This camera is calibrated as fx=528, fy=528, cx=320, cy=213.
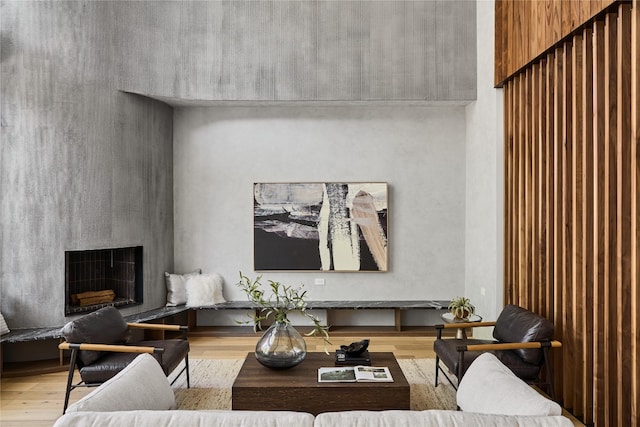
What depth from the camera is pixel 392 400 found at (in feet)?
11.2

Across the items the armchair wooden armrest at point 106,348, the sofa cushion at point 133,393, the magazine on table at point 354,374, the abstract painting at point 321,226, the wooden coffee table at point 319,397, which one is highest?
the abstract painting at point 321,226

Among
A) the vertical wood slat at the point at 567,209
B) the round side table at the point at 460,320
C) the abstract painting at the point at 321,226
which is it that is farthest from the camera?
the abstract painting at the point at 321,226

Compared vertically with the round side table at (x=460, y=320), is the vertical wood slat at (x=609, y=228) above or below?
above

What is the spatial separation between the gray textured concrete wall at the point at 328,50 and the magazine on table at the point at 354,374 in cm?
326

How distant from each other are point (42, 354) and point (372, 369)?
134 inches

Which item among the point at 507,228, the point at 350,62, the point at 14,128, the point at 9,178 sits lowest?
the point at 507,228

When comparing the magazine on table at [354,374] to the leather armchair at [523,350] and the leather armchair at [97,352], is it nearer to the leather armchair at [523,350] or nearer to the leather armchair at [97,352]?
the leather armchair at [523,350]

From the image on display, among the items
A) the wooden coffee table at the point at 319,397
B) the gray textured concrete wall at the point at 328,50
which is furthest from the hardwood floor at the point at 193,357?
the gray textured concrete wall at the point at 328,50

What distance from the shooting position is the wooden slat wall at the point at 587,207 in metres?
3.23

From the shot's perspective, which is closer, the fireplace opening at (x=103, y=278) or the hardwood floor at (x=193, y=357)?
the hardwood floor at (x=193, y=357)

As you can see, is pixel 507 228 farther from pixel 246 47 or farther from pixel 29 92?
pixel 29 92

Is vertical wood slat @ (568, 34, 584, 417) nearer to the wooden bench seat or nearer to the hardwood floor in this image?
the hardwood floor

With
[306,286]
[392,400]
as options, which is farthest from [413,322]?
[392,400]

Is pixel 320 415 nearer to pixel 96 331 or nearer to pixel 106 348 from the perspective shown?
pixel 106 348
